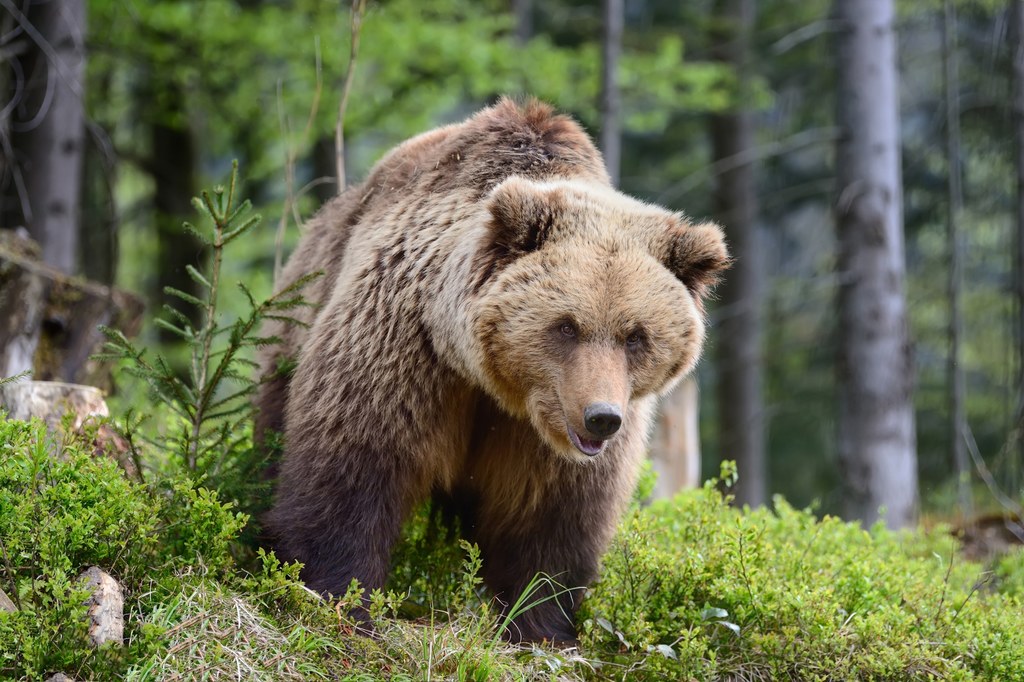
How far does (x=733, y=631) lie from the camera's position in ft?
16.6

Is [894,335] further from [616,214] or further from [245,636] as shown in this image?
[245,636]

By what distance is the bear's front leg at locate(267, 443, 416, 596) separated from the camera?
15.8 ft

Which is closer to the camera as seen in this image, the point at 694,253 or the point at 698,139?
the point at 694,253

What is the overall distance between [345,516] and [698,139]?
19.2 meters

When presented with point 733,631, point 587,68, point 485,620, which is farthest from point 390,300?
point 587,68

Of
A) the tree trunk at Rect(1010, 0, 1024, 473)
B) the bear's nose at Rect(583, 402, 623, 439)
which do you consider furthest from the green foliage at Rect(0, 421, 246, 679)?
the tree trunk at Rect(1010, 0, 1024, 473)

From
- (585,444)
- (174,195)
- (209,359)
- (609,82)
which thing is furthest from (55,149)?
(585,444)

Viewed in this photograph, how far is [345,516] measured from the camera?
4.81 m

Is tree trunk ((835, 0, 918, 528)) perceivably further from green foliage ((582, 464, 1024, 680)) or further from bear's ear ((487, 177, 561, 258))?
bear's ear ((487, 177, 561, 258))

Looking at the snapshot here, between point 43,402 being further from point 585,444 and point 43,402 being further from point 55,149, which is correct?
point 55,149

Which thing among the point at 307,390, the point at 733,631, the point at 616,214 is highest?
the point at 616,214

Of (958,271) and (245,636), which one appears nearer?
(245,636)

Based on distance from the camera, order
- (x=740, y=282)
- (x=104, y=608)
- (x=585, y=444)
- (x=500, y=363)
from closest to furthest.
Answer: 1. (x=104, y=608)
2. (x=585, y=444)
3. (x=500, y=363)
4. (x=740, y=282)

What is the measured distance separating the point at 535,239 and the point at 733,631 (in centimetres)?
199
